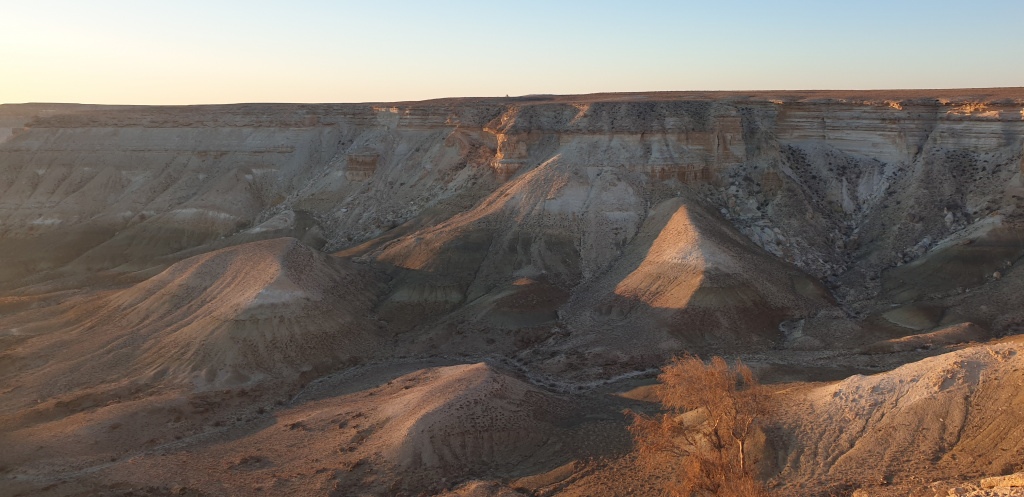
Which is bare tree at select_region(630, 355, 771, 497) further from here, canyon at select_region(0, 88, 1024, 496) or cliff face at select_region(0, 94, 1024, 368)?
cliff face at select_region(0, 94, 1024, 368)

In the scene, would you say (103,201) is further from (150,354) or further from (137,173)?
(150,354)

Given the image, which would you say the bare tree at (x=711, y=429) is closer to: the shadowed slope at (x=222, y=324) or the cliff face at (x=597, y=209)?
the cliff face at (x=597, y=209)

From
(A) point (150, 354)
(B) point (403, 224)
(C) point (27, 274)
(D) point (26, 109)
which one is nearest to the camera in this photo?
(A) point (150, 354)

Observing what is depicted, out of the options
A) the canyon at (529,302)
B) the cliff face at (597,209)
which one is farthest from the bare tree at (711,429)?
the cliff face at (597,209)

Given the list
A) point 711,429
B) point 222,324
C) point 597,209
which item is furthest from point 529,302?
point 711,429

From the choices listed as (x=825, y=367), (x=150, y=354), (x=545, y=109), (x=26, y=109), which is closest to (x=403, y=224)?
(x=545, y=109)

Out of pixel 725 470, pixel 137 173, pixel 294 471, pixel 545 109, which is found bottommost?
pixel 294 471
